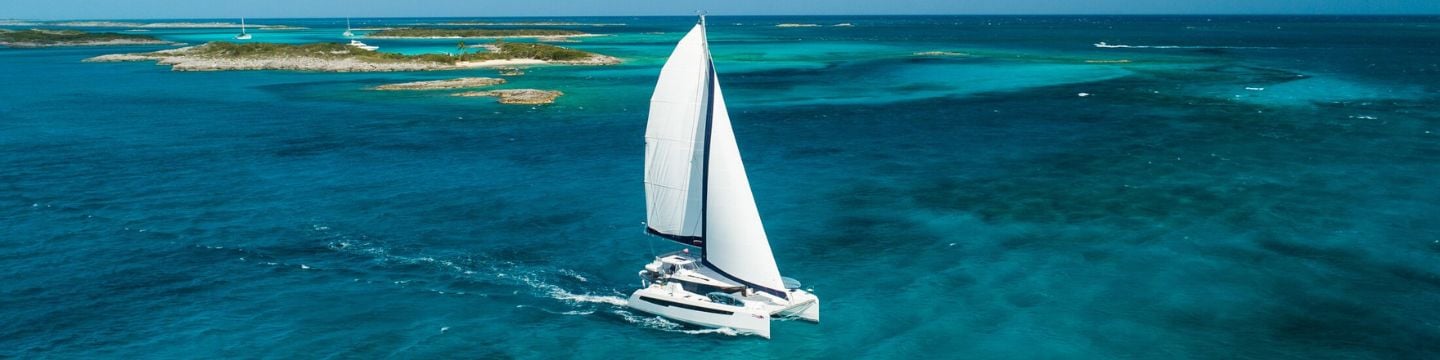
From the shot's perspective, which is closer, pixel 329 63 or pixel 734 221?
pixel 734 221

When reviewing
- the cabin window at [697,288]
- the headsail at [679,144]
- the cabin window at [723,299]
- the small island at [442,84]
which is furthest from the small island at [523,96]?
the cabin window at [723,299]

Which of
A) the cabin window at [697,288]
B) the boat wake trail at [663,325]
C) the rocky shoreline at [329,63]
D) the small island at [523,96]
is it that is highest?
the rocky shoreline at [329,63]

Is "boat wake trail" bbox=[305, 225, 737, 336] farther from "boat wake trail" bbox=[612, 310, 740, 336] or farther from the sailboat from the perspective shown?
the sailboat

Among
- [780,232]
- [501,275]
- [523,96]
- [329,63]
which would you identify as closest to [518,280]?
[501,275]

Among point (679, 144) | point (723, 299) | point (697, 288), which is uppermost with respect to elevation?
point (679, 144)

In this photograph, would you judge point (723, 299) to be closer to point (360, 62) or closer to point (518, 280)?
point (518, 280)

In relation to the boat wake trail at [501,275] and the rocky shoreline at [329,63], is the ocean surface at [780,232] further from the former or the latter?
the rocky shoreline at [329,63]
